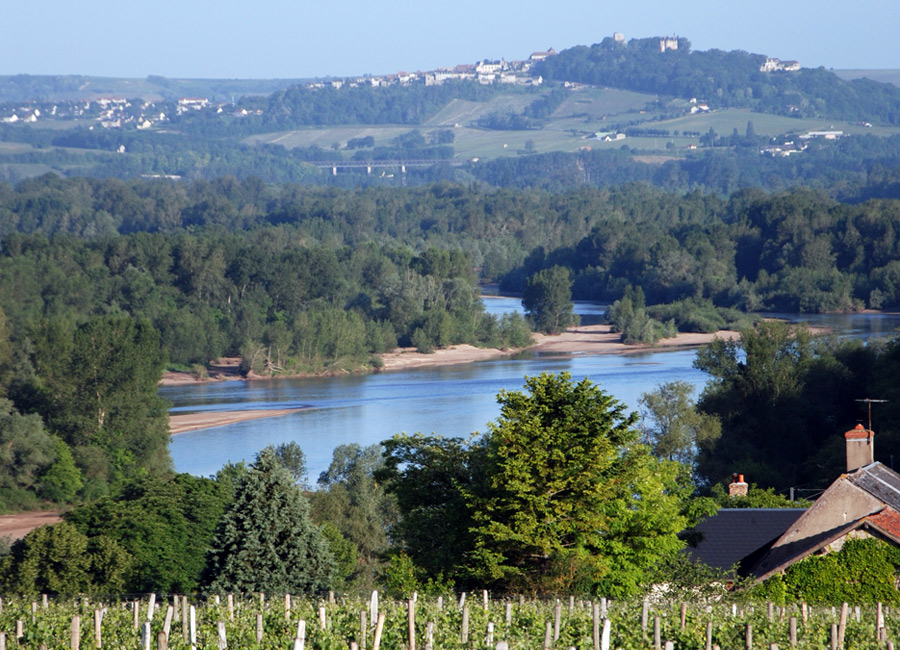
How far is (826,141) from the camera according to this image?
196 m

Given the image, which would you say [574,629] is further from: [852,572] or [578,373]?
[578,373]

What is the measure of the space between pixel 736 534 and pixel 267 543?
5.06 meters

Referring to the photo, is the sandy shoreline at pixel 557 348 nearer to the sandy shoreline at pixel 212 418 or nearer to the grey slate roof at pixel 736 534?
the sandy shoreline at pixel 212 418

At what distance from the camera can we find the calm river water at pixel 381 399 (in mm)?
37938

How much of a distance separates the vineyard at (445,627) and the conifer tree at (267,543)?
3703 millimetres

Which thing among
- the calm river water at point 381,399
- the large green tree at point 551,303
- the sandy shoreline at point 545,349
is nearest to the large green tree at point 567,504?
the calm river water at point 381,399

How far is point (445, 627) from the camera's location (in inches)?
372

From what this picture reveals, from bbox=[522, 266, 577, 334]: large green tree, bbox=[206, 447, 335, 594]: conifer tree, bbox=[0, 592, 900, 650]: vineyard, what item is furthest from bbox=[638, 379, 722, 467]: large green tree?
bbox=[522, 266, 577, 334]: large green tree

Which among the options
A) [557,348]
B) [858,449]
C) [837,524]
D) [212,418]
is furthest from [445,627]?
[557,348]

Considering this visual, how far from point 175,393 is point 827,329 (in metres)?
28.9

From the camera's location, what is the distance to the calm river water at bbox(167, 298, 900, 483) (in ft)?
124

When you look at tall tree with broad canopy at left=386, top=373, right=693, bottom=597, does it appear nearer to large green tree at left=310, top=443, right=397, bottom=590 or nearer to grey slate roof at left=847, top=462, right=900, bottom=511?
grey slate roof at left=847, top=462, right=900, bottom=511

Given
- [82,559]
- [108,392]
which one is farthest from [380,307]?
[82,559]

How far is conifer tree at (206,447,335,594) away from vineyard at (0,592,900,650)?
3.70 metres
